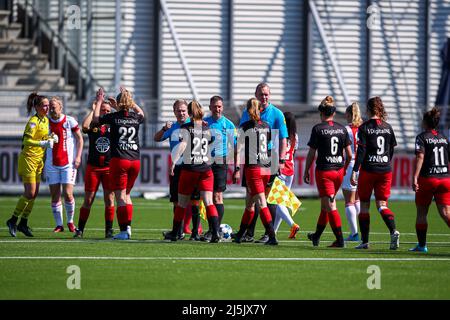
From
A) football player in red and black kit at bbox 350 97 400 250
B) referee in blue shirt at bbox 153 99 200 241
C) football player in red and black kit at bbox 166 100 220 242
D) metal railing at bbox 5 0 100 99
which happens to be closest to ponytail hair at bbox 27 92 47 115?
referee in blue shirt at bbox 153 99 200 241

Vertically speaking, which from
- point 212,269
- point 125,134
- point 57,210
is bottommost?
point 212,269

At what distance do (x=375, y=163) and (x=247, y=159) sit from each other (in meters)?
1.86

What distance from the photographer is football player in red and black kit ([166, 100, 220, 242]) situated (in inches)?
600

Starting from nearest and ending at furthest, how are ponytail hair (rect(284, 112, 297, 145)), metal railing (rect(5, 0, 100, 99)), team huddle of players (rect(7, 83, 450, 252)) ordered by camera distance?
team huddle of players (rect(7, 83, 450, 252))
ponytail hair (rect(284, 112, 297, 145))
metal railing (rect(5, 0, 100, 99))

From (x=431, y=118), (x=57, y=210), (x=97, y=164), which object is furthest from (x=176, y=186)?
(x=431, y=118)

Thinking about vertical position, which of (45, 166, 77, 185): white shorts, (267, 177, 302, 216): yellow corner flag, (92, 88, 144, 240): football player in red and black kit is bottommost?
(267, 177, 302, 216): yellow corner flag

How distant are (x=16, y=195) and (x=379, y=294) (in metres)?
20.4

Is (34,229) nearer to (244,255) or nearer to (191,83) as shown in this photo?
(244,255)

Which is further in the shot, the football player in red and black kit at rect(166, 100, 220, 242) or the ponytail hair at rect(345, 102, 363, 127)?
the ponytail hair at rect(345, 102, 363, 127)

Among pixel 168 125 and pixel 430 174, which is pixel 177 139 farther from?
pixel 430 174

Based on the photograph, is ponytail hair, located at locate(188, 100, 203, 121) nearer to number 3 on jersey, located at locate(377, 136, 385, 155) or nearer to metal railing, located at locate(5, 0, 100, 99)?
number 3 on jersey, located at locate(377, 136, 385, 155)

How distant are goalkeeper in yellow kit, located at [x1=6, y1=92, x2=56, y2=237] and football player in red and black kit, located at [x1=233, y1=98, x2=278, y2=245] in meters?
3.50

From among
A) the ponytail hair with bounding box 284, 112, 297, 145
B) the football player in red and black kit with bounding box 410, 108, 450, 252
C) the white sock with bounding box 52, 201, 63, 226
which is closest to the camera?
the football player in red and black kit with bounding box 410, 108, 450, 252

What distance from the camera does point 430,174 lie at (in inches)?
573
